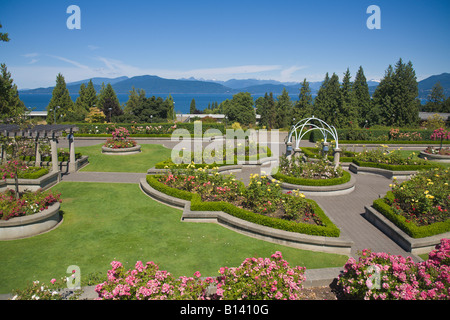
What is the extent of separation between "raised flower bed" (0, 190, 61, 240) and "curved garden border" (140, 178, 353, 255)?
4855mm

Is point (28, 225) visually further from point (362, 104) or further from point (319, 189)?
point (362, 104)

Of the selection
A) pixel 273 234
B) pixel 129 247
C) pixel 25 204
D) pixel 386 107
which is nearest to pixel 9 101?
pixel 25 204

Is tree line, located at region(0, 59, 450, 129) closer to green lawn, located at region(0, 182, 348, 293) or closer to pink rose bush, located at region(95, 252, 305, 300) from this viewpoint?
green lawn, located at region(0, 182, 348, 293)

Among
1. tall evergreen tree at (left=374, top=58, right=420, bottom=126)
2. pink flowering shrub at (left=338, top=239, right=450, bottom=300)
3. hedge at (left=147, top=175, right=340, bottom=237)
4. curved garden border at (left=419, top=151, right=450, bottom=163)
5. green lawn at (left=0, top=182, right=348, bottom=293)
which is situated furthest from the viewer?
tall evergreen tree at (left=374, top=58, right=420, bottom=126)

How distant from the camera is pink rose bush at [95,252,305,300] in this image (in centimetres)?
577

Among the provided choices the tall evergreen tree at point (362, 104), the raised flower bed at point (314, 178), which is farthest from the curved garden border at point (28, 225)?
the tall evergreen tree at point (362, 104)

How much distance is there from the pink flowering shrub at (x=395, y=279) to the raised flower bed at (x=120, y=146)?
19.6 m

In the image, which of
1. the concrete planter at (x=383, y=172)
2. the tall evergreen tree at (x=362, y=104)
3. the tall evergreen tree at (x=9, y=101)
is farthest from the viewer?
the tall evergreen tree at (x=362, y=104)

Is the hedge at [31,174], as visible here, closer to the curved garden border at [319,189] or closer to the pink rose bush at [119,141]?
the pink rose bush at [119,141]

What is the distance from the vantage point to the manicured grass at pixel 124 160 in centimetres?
1958

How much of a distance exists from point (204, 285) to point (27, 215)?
7.67 meters

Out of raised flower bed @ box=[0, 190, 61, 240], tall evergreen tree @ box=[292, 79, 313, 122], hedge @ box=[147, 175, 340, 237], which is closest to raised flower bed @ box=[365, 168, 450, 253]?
hedge @ box=[147, 175, 340, 237]

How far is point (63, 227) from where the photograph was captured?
1088cm
